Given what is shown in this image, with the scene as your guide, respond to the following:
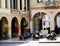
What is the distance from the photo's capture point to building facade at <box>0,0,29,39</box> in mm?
33841

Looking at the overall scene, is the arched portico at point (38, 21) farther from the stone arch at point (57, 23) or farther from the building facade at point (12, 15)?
the stone arch at point (57, 23)

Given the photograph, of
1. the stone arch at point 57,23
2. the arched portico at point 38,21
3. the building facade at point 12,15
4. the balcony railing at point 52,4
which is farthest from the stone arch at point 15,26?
the stone arch at point 57,23

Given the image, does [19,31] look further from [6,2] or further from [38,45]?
[38,45]

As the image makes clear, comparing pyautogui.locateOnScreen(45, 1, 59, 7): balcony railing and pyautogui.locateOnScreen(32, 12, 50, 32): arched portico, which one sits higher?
pyautogui.locateOnScreen(45, 1, 59, 7): balcony railing

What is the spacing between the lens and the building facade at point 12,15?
33.8 m

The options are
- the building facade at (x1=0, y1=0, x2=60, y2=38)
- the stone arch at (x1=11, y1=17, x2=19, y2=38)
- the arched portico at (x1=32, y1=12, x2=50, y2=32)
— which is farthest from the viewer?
the arched portico at (x1=32, y1=12, x2=50, y2=32)

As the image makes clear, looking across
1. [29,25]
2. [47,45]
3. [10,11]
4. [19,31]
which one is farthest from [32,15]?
[47,45]

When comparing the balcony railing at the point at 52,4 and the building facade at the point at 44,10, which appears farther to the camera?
the building facade at the point at 44,10

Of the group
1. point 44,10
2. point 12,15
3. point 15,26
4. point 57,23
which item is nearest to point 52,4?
point 44,10

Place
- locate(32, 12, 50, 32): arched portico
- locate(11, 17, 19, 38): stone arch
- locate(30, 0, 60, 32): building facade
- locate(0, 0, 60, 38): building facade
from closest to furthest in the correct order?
locate(0, 0, 60, 38): building facade < locate(11, 17, 19, 38): stone arch < locate(30, 0, 60, 32): building facade < locate(32, 12, 50, 32): arched portico

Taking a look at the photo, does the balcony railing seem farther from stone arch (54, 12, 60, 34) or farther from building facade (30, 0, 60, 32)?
stone arch (54, 12, 60, 34)

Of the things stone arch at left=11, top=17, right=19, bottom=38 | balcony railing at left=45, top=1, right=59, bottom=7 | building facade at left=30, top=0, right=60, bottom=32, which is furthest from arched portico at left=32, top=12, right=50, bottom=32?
stone arch at left=11, top=17, right=19, bottom=38

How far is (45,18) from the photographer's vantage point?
47.3 meters

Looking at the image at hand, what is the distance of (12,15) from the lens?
3553cm
